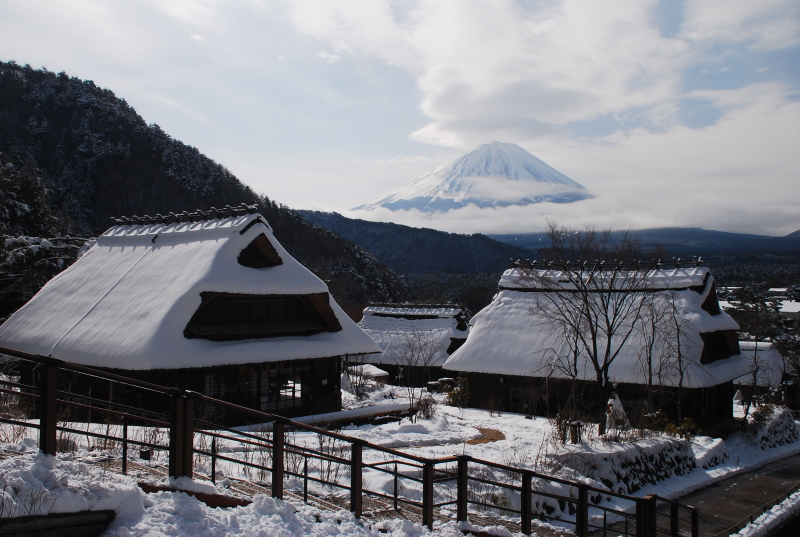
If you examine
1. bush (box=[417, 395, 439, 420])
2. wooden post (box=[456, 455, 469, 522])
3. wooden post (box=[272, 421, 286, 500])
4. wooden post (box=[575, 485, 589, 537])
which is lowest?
bush (box=[417, 395, 439, 420])

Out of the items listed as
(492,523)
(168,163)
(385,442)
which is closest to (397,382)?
(385,442)

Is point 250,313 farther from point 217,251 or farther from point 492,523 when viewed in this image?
point 492,523

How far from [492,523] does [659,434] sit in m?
10.6

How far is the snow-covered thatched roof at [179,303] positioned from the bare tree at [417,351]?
18385 millimetres

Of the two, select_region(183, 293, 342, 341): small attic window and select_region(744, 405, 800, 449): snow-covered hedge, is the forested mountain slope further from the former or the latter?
select_region(183, 293, 342, 341): small attic window

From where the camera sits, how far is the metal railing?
5832mm

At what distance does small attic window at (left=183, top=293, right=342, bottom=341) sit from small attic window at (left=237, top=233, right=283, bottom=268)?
1187 millimetres

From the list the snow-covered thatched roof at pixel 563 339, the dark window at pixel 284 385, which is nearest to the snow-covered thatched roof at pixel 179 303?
the dark window at pixel 284 385

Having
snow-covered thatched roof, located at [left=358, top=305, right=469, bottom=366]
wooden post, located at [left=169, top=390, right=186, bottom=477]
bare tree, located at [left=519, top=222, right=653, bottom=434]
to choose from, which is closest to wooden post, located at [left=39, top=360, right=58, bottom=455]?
wooden post, located at [left=169, top=390, right=186, bottom=477]

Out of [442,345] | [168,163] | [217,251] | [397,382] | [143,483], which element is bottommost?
[397,382]

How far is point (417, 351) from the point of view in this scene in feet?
132

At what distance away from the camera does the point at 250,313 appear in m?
19.2

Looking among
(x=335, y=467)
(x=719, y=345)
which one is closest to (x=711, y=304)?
(x=719, y=345)

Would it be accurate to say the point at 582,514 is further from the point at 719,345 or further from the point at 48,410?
the point at 719,345
